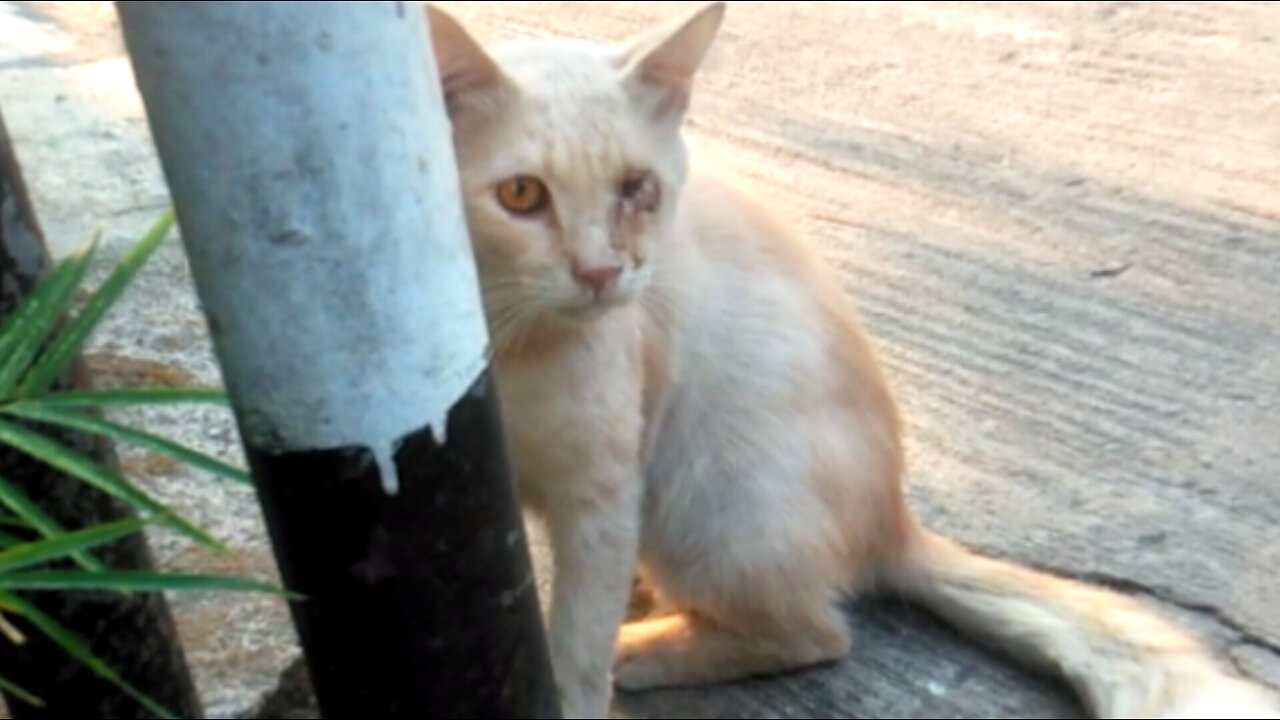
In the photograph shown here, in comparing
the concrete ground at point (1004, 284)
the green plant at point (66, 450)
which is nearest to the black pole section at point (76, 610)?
the green plant at point (66, 450)

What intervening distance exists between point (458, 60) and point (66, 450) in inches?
19.4

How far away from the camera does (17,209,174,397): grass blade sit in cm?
150

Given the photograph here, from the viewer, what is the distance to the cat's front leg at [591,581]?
210 centimetres

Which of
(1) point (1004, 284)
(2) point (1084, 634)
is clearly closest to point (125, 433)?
(2) point (1084, 634)

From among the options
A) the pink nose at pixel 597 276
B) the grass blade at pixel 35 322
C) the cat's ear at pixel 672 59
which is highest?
the cat's ear at pixel 672 59

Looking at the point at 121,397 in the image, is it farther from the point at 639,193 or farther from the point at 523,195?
the point at 639,193

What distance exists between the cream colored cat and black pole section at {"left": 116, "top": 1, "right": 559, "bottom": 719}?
1.45 ft

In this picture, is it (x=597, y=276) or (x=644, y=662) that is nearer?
(x=597, y=276)

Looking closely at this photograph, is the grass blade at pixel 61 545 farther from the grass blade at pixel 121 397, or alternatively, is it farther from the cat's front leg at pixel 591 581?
the cat's front leg at pixel 591 581

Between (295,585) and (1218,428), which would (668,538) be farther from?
(295,585)

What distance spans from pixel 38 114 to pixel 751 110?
4.17ft

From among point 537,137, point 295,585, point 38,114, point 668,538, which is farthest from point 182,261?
point 295,585

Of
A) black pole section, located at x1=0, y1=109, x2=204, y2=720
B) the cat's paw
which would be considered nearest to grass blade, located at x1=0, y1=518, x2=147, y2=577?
black pole section, located at x1=0, y1=109, x2=204, y2=720

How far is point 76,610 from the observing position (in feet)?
5.97
